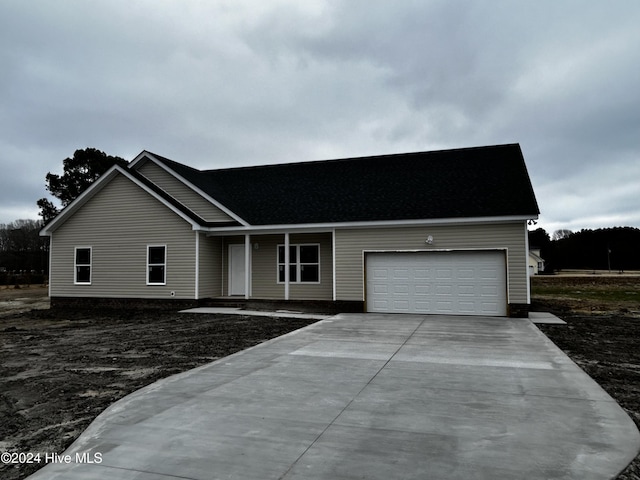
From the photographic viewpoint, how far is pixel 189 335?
34.0 ft

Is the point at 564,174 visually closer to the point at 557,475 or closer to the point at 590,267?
the point at 557,475

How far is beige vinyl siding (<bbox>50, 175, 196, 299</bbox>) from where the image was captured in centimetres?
1608

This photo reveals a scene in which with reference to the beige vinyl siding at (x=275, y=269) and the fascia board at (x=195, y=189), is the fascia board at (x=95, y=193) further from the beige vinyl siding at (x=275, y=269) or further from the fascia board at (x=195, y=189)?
the beige vinyl siding at (x=275, y=269)

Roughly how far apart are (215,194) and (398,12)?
9688mm

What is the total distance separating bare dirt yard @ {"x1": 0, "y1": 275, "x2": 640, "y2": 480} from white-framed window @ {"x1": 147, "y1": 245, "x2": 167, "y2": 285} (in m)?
1.53

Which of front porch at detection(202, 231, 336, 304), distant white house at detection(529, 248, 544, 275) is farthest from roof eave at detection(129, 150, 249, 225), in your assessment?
distant white house at detection(529, 248, 544, 275)

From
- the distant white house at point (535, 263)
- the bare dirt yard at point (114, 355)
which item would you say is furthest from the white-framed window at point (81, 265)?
the distant white house at point (535, 263)

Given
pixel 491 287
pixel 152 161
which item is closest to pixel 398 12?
pixel 491 287

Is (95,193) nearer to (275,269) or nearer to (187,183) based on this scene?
(187,183)

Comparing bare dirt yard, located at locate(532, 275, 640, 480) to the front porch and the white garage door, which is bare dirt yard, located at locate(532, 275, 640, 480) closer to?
the white garage door

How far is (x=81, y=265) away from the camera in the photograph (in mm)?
17250

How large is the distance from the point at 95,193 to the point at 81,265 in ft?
9.70

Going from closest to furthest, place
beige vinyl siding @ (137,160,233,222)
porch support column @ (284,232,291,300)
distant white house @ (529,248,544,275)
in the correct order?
1. porch support column @ (284,232,291,300)
2. beige vinyl siding @ (137,160,233,222)
3. distant white house @ (529,248,544,275)

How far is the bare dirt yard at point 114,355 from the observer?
4.61 m
